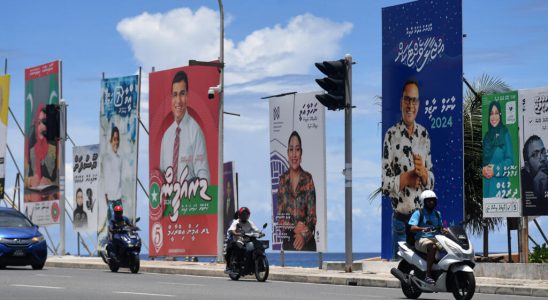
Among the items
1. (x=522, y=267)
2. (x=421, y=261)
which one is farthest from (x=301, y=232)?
(x=421, y=261)

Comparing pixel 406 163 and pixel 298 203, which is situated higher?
pixel 406 163

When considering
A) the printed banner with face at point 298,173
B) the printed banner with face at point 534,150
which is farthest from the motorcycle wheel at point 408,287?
the printed banner with face at point 298,173

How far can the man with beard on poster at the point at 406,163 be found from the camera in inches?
1072

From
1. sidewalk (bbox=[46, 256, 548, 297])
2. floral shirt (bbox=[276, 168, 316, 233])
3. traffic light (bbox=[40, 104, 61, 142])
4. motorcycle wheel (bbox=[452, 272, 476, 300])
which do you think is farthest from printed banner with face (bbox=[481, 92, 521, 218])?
traffic light (bbox=[40, 104, 61, 142])

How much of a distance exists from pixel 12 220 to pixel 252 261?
8.17 metres

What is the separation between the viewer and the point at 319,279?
2598 cm

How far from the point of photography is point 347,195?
2809 centimetres

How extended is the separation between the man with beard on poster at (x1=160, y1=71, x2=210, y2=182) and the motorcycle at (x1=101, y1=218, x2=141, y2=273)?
148 inches

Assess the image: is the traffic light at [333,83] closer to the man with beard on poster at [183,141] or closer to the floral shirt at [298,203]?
the floral shirt at [298,203]

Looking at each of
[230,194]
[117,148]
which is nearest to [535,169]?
[230,194]

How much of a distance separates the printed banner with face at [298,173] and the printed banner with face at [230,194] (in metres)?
2.99

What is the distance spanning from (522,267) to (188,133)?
497 inches

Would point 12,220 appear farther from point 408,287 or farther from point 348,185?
point 408,287

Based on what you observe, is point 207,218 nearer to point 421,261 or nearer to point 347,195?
point 347,195
